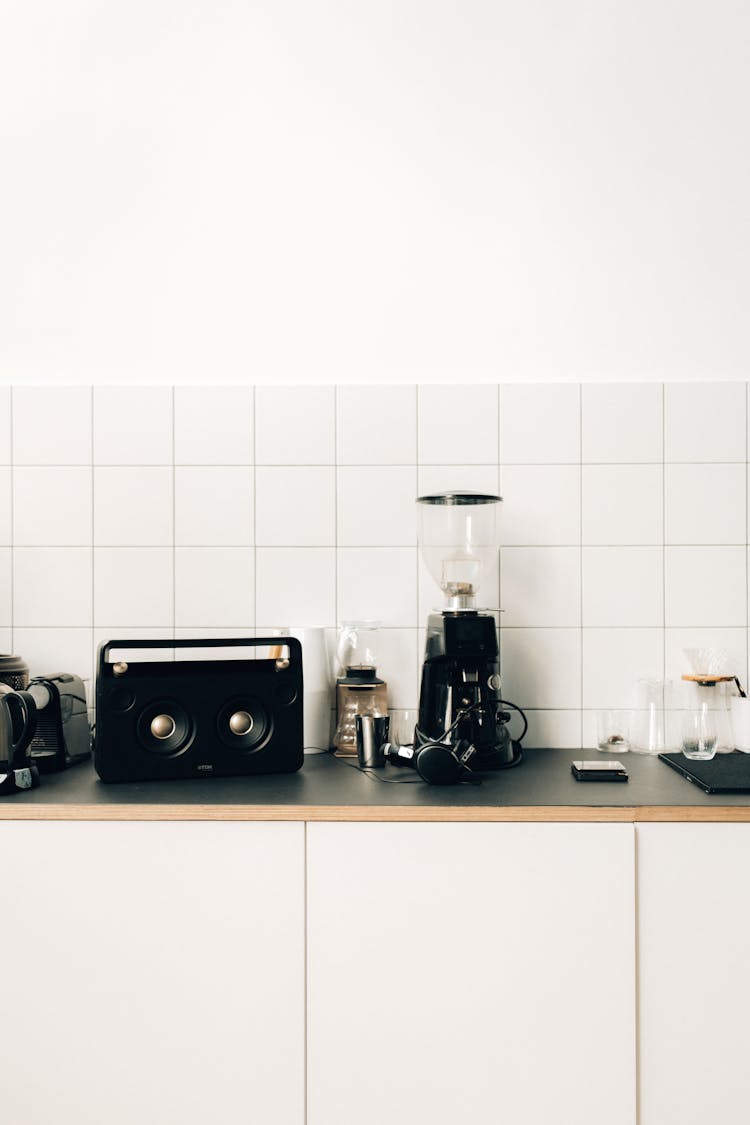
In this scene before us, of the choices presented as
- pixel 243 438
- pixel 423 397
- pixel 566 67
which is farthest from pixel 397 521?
pixel 566 67

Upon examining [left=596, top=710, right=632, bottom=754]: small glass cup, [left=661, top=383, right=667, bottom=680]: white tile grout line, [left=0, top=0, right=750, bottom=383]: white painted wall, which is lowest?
[left=596, top=710, right=632, bottom=754]: small glass cup

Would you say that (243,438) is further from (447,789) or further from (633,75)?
(633,75)

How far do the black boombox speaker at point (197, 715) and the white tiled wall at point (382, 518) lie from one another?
37 cm

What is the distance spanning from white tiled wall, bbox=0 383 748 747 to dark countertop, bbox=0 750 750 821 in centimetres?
42

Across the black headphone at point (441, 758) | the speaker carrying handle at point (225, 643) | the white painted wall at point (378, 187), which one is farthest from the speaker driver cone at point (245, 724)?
the white painted wall at point (378, 187)

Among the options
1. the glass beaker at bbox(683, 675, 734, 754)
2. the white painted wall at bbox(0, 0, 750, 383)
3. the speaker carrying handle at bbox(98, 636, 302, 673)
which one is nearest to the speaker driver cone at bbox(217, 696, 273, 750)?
the speaker carrying handle at bbox(98, 636, 302, 673)

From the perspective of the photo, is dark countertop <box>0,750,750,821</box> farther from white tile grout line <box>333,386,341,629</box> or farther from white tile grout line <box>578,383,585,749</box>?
white tile grout line <box>333,386,341,629</box>

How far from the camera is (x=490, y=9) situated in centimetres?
186
